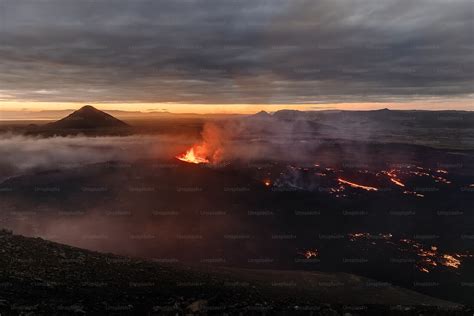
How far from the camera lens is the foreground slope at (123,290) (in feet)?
98.8

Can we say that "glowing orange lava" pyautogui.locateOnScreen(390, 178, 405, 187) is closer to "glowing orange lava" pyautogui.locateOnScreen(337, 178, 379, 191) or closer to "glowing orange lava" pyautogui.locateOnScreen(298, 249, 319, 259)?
"glowing orange lava" pyautogui.locateOnScreen(337, 178, 379, 191)

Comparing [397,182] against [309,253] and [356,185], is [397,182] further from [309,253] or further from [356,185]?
[309,253]

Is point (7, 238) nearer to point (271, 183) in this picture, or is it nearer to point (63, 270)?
point (63, 270)

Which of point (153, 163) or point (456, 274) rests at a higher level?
point (153, 163)

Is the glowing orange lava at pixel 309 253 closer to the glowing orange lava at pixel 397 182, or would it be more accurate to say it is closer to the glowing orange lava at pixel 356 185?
the glowing orange lava at pixel 356 185

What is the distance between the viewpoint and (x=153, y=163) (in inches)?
6836

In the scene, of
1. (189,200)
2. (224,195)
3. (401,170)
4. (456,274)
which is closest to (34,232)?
(189,200)

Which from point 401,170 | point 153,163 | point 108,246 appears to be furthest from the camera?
point 153,163

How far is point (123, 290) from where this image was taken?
35.5 meters

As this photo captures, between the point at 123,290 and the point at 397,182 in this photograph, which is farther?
the point at 397,182

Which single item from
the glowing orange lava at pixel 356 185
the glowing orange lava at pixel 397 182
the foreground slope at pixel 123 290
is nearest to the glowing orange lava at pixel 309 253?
the foreground slope at pixel 123 290

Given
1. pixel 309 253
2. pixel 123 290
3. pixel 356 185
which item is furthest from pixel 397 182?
pixel 123 290

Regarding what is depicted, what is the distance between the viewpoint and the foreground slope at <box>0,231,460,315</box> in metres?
30.1

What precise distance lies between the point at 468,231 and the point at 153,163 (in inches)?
4800
